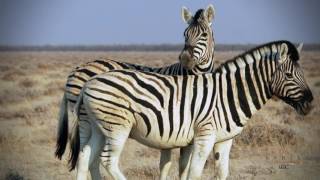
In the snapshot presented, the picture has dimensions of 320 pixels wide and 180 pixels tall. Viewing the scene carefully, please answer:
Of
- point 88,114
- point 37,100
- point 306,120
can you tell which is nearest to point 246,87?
point 88,114

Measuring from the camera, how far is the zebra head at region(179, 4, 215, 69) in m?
7.43

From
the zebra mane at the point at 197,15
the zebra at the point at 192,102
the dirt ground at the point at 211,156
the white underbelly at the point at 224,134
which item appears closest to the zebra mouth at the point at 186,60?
the zebra mane at the point at 197,15

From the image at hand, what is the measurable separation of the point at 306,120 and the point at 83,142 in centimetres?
800

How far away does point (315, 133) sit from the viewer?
1269 centimetres

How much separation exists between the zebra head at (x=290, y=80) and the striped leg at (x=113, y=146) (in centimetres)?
167

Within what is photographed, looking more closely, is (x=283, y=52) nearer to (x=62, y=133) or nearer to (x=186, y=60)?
(x=186, y=60)

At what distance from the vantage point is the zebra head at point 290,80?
6.71 meters

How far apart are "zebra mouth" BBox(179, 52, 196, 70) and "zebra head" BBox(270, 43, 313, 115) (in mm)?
1070

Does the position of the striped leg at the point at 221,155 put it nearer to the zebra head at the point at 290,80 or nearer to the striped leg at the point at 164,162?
the striped leg at the point at 164,162

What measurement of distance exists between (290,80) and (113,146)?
1.99 meters

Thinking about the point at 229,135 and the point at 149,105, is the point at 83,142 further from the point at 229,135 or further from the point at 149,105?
the point at 229,135

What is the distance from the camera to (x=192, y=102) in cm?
656

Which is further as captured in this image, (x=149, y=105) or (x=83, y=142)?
(x=83, y=142)

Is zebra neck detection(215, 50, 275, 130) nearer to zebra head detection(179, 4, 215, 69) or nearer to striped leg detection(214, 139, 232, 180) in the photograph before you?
striped leg detection(214, 139, 232, 180)
